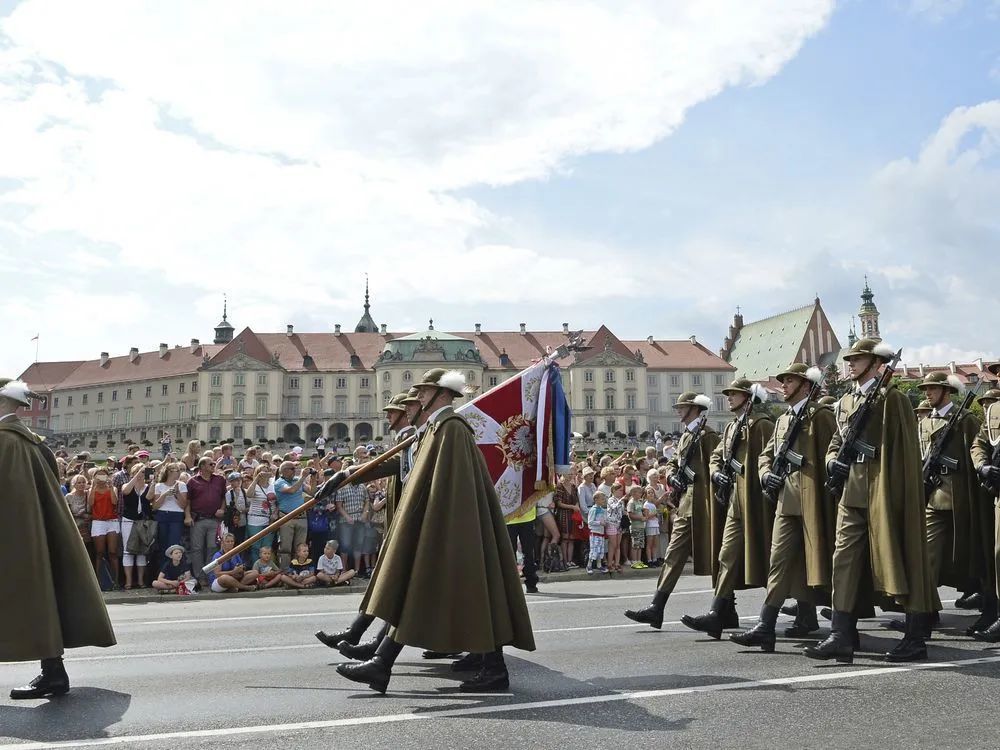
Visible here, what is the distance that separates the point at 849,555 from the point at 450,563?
3354 millimetres

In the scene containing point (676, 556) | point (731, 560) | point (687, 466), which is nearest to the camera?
point (731, 560)

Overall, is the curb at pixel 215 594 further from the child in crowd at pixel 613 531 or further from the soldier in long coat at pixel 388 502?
the soldier in long coat at pixel 388 502

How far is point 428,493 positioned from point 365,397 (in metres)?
109

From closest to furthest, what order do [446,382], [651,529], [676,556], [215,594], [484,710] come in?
[484,710], [446,382], [676,556], [215,594], [651,529]

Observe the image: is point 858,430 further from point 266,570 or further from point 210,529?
point 210,529

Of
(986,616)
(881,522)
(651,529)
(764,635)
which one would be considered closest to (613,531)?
(651,529)

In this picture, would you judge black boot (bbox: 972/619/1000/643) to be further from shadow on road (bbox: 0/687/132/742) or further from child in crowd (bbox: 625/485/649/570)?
child in crowd (bbox: 625/485/649/570)

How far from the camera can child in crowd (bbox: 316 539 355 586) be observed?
1483cm

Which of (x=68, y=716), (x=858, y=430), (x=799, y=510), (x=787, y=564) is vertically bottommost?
(x=68, y=716)

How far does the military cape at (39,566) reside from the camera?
6.39 metres

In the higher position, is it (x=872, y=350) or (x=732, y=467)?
(x=872, y=350)

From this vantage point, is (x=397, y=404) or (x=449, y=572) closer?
(x=449, y=572)

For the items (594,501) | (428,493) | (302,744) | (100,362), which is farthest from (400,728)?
(100,362)

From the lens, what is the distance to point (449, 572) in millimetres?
6367
